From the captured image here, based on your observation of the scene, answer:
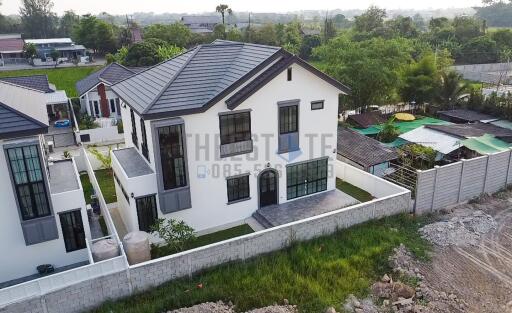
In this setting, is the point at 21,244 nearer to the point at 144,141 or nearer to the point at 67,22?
the point at 144,141

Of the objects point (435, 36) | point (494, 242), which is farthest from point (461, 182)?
point (435, 36)

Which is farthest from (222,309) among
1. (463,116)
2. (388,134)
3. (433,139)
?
(463,116)

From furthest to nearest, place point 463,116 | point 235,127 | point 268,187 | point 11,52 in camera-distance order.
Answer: point 11,52 < point 463,116 < point 268,187 < point 235,127

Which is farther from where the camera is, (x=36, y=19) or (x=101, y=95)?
(x=36, y=19)

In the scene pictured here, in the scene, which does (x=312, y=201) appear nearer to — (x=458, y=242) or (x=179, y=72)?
(x=458, y=242)

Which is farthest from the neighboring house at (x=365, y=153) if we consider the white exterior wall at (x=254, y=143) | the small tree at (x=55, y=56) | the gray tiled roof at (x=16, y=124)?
the small tree at (x=55, y=56)

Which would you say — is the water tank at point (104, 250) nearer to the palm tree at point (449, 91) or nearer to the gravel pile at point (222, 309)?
the gravel pile at point (222, 309)

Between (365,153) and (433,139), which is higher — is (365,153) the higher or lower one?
the lower one

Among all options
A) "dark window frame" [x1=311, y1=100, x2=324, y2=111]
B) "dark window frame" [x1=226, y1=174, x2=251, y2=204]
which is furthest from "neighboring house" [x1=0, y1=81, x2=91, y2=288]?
"dark window frame" [x1=311, y1=100, x2=324, y2=111]
